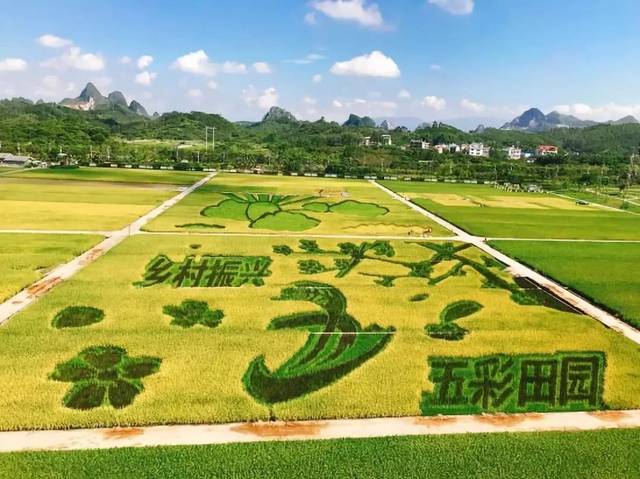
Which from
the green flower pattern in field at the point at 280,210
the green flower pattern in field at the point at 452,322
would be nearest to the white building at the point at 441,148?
the green flower pattern in field at the point at 280,210

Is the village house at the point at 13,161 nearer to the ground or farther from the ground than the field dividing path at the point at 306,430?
farther from the ground

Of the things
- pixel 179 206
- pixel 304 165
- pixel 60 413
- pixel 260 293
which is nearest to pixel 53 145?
pixel 304 165

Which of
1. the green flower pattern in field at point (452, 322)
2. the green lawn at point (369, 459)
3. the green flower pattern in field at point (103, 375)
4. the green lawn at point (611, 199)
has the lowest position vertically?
the green lawn at point (369, 459)

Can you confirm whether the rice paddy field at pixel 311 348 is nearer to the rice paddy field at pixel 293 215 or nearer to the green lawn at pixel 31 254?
the green lawn at pixel 31 254

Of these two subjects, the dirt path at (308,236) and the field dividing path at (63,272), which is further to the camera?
the dirt path at (308,236)

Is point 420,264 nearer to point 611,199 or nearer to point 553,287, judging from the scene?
point 553,287

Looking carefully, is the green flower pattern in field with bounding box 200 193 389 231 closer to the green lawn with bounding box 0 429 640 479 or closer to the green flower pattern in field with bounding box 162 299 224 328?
the green flower pattern in field with bounding box 162 299 224 328

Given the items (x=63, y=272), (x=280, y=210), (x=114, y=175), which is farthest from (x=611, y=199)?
(x=63, y=272)
